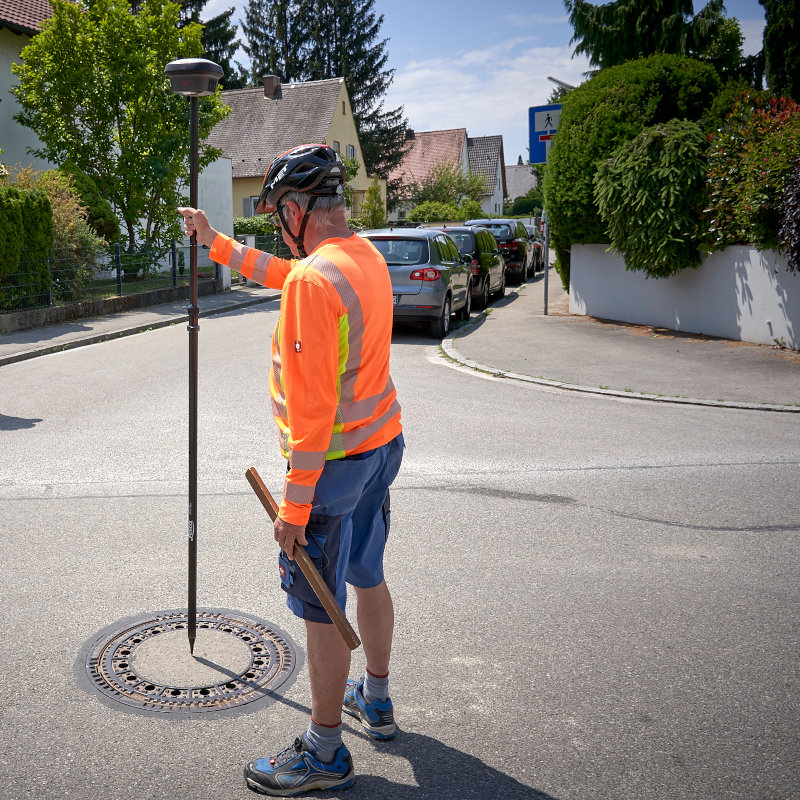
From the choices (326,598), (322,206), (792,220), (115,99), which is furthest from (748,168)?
(115,99)

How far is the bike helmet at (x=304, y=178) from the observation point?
2.62m

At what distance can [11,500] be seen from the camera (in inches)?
216

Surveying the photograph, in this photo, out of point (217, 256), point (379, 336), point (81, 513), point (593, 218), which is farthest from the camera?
point (593, 218)

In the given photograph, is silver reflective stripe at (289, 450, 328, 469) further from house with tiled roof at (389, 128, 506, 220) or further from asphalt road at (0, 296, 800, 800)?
house with tiled roof at (389, 128, 506, 220)

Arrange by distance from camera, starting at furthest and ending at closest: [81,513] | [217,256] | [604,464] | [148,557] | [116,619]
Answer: [604,464], [81,513], [148,557], [116,619], [217,256]

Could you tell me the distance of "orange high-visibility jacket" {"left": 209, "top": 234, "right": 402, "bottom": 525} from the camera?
2449 millimetres

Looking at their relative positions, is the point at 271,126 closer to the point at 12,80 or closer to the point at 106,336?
the point at 12,80

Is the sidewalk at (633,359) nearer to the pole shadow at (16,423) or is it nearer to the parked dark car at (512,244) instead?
the pole shadow at (16,423)

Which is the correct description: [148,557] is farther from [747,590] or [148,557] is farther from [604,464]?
[604,464]

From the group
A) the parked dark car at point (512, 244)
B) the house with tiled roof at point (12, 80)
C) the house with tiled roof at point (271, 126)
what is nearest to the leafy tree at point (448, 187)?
the house with tiled roof at point (271, 126)

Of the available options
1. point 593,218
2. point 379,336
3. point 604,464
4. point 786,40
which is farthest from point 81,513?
point 786,40

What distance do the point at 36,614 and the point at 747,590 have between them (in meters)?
3.45

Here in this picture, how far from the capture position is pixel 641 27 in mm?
29797

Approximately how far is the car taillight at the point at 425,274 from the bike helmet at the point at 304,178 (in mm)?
10728
